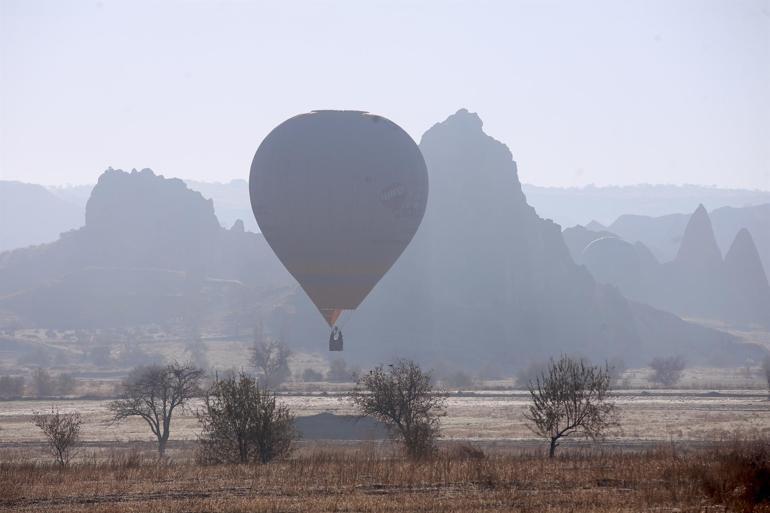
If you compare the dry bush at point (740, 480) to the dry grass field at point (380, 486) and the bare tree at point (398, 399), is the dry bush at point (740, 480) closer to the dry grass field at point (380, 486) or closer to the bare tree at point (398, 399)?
the dry grass field at point (380, 486)

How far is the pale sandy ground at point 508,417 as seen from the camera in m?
59.7

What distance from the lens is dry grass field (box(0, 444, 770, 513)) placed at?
22797 mm

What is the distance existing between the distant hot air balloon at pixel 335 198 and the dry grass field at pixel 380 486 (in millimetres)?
13636

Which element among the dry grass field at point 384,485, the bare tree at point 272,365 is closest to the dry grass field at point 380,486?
the dry grass field at point 384,485

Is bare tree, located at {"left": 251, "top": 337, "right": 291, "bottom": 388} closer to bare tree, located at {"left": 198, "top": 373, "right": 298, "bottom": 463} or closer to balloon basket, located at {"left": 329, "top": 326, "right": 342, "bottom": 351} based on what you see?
balloon basket, located at {"left": 329, "top": 326, "right": 342, "bottom": 351}

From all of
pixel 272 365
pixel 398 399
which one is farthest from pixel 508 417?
pixel 272 365

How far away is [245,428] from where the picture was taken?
3538 centimetres

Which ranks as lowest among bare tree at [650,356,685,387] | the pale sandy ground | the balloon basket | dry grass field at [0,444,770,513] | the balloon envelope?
dry grass field at [0,444,770,513]

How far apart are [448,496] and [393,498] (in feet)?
4.26

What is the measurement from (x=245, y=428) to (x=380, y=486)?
1018cm

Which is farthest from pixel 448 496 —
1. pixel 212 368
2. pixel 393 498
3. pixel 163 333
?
pixel 163 333

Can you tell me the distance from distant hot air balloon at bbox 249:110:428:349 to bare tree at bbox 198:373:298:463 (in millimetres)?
9123

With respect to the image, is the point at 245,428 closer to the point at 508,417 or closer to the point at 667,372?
the point at 508,417

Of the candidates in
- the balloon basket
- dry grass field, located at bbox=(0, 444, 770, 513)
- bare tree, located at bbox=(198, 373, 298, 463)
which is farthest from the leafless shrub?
dry grass field, located at bbox=(0, 444, 770, 513)
